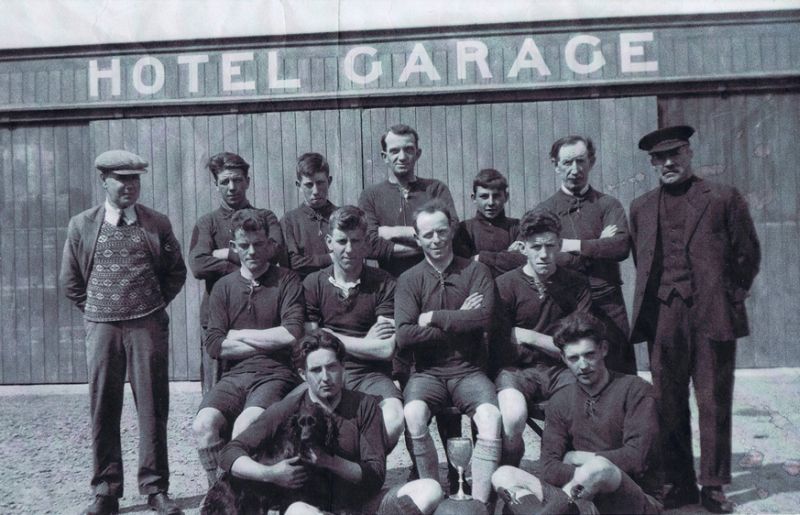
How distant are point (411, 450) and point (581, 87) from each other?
3076 millimetres

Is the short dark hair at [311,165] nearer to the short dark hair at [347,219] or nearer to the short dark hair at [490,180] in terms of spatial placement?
the short dark hair at [347,219]

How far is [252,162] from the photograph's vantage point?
5.15 m

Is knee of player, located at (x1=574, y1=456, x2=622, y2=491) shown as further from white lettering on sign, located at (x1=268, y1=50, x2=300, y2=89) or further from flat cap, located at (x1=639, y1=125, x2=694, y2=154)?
white lettering on sign, located at (x1=268, y1=50, x2=300, y2=89)

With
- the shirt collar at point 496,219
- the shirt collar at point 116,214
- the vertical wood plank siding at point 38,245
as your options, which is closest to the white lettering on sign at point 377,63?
the vertical wood plank siding at point 38,245

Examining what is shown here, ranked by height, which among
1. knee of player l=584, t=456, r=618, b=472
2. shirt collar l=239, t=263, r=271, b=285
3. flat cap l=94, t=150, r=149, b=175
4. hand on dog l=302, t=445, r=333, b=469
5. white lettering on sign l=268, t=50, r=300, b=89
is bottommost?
knee of player l=584, t=456, r=618, b=472

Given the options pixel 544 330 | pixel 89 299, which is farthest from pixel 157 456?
pixel 544 330

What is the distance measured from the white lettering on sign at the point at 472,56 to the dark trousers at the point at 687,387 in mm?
2295

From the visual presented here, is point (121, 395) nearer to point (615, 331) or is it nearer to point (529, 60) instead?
point (615, 331)

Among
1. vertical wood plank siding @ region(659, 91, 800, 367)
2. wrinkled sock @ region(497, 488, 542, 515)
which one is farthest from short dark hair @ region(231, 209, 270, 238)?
vertical wood plank siding @ region(659, 91, 800, 367)

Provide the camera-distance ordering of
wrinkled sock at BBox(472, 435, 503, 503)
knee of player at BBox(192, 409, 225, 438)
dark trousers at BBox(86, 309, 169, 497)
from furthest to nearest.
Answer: dark trousers at BBox(86, 309, 169, 497) < knee of player at BBox(192, 409, 225, 438) < wrinkled sock at BBox(472, 435, 503, 503)

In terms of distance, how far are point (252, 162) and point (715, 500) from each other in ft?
11.7

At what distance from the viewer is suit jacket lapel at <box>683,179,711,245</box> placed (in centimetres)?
303

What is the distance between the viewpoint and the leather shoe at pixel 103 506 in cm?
306

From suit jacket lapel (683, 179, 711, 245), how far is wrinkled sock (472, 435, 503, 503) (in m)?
1.17
